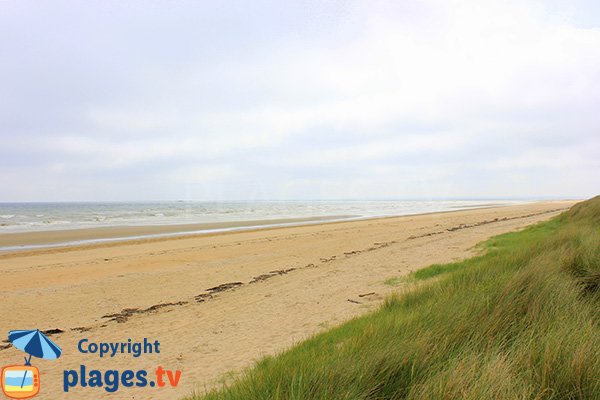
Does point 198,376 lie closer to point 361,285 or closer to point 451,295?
point 451,295

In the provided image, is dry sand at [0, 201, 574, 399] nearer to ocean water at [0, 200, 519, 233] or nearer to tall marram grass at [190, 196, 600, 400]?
tall marram grass at [190, 196, 600, 400]

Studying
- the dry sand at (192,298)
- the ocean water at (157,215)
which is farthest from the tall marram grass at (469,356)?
the ocean water at (157,215)

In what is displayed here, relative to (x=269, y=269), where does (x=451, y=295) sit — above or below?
above

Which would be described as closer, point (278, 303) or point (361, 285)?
point (278, 303)

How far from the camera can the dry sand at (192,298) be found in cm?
572

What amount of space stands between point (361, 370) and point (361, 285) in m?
7.39

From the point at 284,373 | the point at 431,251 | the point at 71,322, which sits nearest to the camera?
the point at 284,373

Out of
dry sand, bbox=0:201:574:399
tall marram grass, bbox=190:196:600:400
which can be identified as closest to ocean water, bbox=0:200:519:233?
dry sand, bbox=0:201:574:399

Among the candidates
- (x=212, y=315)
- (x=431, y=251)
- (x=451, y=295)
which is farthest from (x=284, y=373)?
(x=431, y=251)

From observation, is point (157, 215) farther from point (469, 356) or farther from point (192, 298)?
point (469, 356)

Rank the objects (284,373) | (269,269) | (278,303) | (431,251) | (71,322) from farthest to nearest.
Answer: (431,251) → (269,269) → (278,303) → (71,322) → (284,373)

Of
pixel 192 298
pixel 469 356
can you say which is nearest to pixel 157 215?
pixel 192 298

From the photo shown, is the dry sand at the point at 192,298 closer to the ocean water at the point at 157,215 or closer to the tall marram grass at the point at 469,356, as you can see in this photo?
the tall marram grass at the point at 469,356

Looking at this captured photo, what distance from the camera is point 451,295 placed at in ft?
17.3
